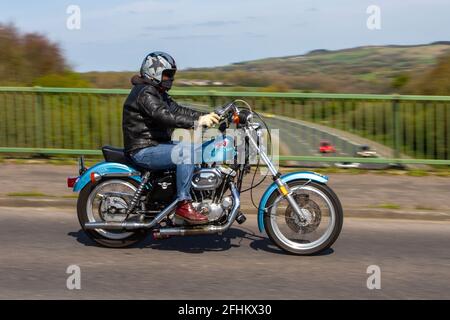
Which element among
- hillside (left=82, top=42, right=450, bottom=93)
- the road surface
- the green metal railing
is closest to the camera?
the road surface

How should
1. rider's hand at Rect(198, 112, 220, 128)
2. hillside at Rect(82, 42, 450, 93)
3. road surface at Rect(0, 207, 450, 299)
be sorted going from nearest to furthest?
road surface at Rect(0, 207, 450, 299)
rider's hand at Rect(198, 112, 220, 128)
hillside at Rect(82, 42, 450, 93)

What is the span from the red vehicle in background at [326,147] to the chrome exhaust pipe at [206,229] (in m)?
5.15

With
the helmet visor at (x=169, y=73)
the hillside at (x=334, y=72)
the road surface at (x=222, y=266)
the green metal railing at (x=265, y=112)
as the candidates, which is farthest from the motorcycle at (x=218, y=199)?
the hillside at (x=334, y=72)

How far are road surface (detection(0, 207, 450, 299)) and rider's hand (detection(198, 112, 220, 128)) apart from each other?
1291 millimetres

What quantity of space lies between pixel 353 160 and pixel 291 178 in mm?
5004

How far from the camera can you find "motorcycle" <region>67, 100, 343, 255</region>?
22.9 ft

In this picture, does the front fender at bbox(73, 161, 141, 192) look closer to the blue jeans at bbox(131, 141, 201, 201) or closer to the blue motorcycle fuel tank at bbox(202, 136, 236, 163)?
the blue jeans at bbox(131, 141, 201, 201)

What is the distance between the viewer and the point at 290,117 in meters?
12.2

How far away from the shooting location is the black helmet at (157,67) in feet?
23.3

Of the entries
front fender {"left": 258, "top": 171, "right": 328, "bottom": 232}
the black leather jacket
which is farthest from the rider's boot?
the black leather jacket

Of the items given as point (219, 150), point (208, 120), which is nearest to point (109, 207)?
point (219, 150)

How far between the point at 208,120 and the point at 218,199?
78cm

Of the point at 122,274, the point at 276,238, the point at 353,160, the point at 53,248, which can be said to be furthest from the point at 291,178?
the point at 353,160

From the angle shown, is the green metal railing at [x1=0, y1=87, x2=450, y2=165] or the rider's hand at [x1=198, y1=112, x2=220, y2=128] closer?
the rider's hand at [x1=198, y1=112, x2=220, y2=128]
